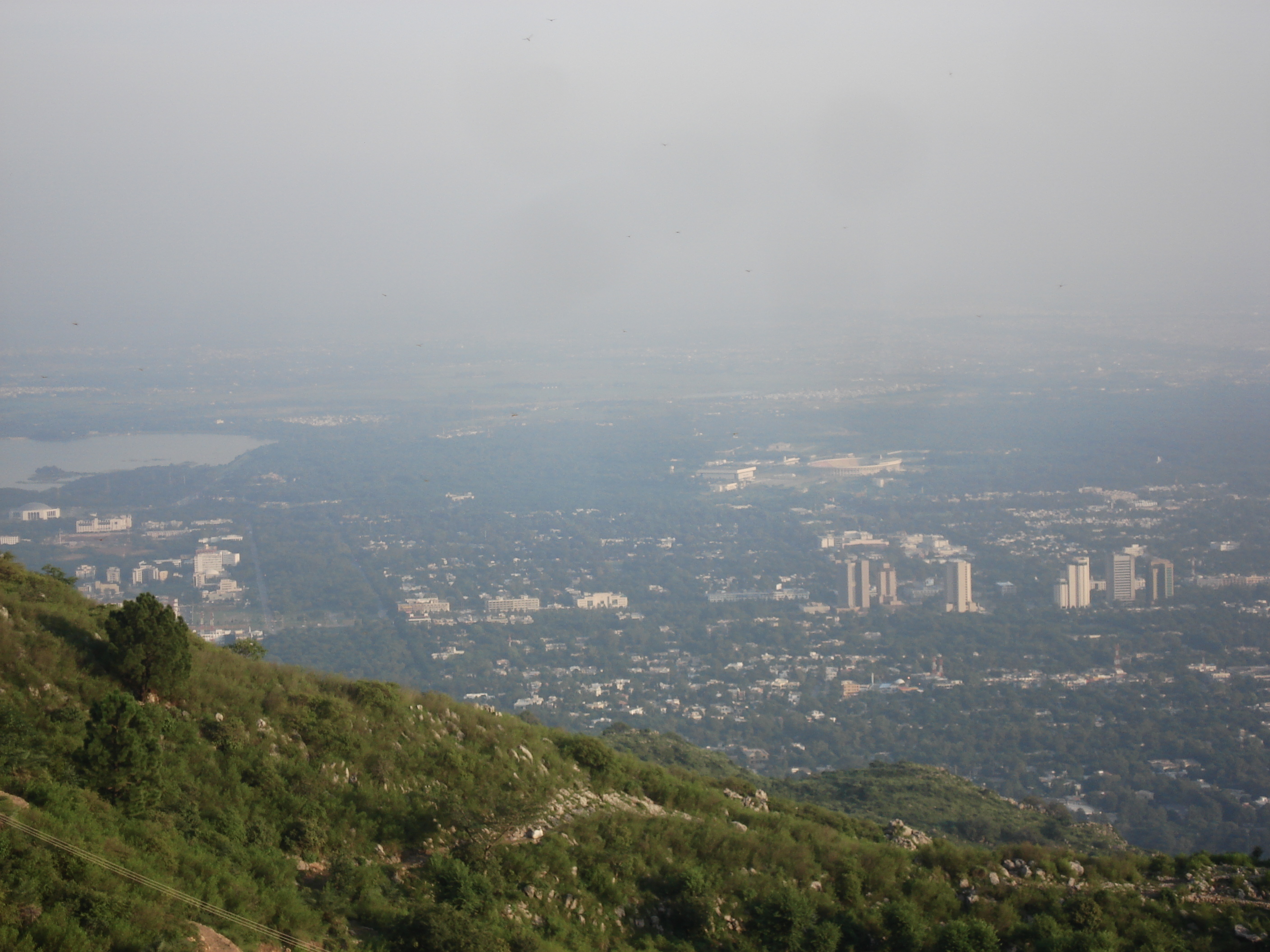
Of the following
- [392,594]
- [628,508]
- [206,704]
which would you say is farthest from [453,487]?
[206,704]

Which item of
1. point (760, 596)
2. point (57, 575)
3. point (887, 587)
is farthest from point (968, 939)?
point (887, 587)

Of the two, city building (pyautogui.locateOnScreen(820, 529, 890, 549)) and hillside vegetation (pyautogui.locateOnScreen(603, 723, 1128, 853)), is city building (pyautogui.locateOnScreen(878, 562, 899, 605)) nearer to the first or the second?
city building (pyautogui.locateOnScreen(820, 529, 890, 549))

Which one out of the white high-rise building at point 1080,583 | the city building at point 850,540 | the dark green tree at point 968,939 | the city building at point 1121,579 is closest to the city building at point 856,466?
the city building at point 850,540

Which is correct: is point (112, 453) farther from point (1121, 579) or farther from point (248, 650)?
point (1121, 579)

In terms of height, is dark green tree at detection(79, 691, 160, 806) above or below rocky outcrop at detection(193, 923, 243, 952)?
above

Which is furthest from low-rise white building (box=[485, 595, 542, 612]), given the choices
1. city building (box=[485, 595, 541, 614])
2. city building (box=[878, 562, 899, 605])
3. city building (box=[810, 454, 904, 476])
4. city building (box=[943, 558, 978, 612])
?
city building (box=[810, 454, 904, 476])

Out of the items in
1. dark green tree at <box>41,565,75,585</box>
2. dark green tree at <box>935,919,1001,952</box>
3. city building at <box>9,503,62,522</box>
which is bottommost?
dark green tree at <box>935,919,1001,952</box>

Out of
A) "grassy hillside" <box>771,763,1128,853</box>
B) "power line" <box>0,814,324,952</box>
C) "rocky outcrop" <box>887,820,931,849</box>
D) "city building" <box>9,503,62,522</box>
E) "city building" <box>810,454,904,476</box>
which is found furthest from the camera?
"city building" <box>810,454,904,476</box>

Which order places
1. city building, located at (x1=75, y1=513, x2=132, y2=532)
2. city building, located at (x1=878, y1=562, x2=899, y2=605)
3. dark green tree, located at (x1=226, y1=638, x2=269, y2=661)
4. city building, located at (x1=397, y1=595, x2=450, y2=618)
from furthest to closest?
1. city building, located at (x1=75, y1=513, x2=132, y2=532)
2. city building, located at (x1=878, y1=562, x2=899, y2=605)
3. city building, located at (x1=397, y1=595, x2=450, y2=618)
4. dark green tree, located at (x1=226, y1=638, x2=269, y2=661)

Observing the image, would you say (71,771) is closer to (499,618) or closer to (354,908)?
(354,908)
